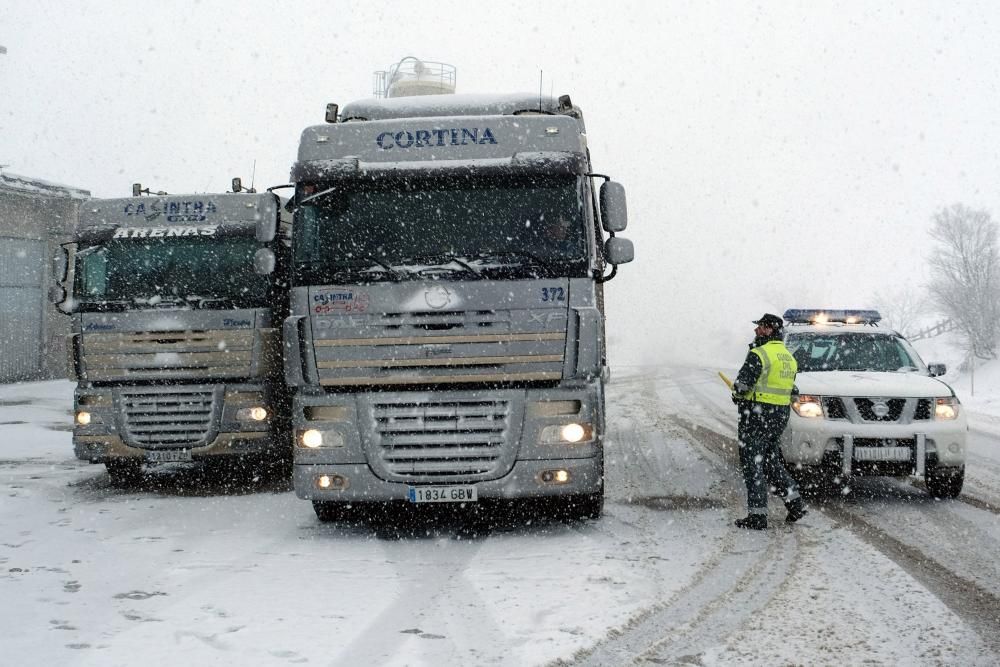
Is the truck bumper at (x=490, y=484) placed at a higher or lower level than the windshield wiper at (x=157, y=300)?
lower

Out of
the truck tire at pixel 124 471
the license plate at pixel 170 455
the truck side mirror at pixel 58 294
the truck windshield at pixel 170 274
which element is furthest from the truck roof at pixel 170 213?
the truck tire at pixel 124 471

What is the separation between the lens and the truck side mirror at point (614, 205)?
742cm

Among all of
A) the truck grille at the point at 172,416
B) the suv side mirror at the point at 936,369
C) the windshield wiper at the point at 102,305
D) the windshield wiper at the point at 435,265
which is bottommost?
the truck grille at the point at 172,416

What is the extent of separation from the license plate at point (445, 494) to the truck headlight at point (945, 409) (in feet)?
14.8

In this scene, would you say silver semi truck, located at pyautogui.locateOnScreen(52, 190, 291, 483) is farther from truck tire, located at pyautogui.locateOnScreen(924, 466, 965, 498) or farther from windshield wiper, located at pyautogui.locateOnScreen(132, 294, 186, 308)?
truck tire, located at pyautogui.locateOnScreen(924, 466, 965, 498)

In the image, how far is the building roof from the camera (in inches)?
926

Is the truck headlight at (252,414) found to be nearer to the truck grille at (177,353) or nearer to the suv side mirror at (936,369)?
the truck grille at (177,353)

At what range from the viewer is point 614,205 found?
24.4ft

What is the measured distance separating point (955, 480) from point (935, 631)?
170 inches

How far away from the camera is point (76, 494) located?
31.6 ft

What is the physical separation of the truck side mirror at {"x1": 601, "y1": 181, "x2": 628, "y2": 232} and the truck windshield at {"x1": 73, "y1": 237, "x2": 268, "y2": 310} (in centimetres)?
418

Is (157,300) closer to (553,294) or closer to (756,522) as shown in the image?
(553,294)

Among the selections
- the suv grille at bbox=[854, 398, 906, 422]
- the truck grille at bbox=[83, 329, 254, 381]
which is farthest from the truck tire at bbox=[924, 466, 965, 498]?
the truck grille at bbox=[83, 329, 254, 381]

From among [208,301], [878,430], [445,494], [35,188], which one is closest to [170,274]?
[208,301]
